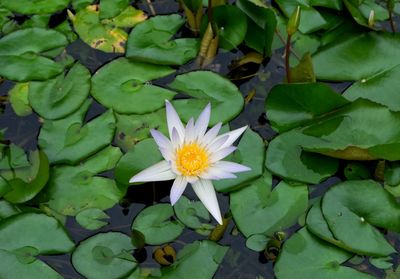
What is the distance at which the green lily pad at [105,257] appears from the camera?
2.46 m

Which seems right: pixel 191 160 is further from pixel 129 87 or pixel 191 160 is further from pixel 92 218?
pixel 129 87

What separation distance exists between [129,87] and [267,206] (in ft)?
2.81

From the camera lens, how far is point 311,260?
250cm

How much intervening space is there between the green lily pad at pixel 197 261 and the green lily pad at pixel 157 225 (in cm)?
8

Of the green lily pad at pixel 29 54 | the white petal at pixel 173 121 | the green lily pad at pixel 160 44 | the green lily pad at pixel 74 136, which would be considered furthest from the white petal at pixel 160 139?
the green lily pad at pixel 29 54

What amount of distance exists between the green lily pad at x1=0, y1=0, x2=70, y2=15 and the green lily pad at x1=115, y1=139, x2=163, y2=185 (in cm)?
101

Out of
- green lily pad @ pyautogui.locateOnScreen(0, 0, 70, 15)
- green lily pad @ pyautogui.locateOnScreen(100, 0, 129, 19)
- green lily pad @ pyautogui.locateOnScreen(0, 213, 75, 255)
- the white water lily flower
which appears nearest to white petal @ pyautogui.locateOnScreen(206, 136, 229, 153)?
the white water lily flower

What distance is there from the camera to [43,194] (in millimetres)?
2670

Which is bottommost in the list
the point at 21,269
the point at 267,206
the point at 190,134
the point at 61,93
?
the point at 21,269

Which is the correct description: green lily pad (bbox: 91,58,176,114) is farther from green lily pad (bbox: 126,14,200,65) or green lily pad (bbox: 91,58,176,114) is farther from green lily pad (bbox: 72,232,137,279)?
green lily pad (bbox: 72,232,137,279)

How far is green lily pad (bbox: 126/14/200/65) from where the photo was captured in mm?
3061

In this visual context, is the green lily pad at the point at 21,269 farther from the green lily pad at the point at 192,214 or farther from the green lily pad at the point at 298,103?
the green lily pad at the point at 298,103

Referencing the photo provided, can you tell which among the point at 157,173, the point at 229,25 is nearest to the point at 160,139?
Answer: the point at 157,173

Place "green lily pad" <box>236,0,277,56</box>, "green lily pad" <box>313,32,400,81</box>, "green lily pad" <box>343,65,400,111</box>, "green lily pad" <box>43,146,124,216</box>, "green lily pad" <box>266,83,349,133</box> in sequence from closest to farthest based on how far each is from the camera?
1. "green lily pad" <box>43,146,124,216</box>
2. "green lily pad" <box>266,83,349,133</box>
3. "green lily pad" <box>343,65,400,111</box>
4. "green lily pad" <box>313,32,400,81</box>
5. "green lily pad" <box>236,0,277,56</box>
